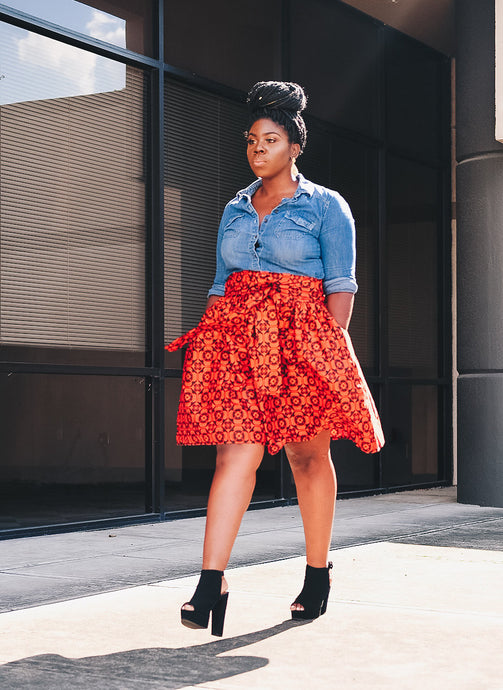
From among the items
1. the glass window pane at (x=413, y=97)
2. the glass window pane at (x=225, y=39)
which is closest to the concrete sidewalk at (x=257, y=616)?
the glass window pane at (x=225, y=39)

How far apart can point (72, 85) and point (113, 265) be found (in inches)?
50.3

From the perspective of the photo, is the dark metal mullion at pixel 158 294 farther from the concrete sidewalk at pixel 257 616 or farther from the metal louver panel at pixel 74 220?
the concrete sidewalk at pixel 257 616

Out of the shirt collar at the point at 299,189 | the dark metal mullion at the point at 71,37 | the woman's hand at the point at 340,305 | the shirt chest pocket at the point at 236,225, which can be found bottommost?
the woman's hand at the point at 340,305

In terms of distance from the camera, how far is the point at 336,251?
12.2 ft

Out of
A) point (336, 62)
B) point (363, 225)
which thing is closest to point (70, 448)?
point (363, 225)

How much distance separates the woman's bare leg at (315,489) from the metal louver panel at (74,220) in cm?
346

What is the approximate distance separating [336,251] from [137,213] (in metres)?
4.38

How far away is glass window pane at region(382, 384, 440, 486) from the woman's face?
7.10 m

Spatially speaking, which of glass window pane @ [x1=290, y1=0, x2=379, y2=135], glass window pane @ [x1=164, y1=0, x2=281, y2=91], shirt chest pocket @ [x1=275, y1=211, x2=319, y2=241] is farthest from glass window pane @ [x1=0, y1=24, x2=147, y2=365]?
shirt chest pocket @ [x1=275, y1=211, x2=319, y2=241]

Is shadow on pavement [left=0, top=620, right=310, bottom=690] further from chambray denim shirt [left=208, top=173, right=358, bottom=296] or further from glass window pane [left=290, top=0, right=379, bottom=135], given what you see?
glass window pane [left=290, top=0, right=379, bottom=135]

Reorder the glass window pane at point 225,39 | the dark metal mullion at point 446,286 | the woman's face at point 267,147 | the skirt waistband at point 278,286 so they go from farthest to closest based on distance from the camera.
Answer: the dark metal mullion at point 446,286
the glass window pane at point 225,39
the woman's face at point 267,147
the skirt waistband at point 278,286

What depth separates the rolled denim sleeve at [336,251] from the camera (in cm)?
372

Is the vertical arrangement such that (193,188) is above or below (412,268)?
above

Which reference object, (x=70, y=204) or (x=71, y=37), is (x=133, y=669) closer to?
(x=70, y=204)
